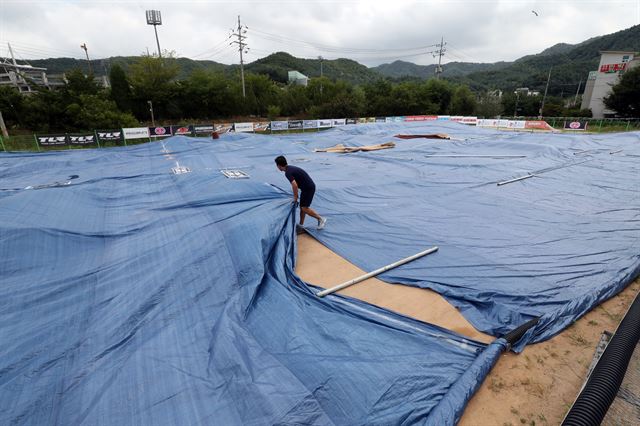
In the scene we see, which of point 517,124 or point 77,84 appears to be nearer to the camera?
point 77,84

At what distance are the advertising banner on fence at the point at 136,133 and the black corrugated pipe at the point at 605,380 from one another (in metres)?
24.5

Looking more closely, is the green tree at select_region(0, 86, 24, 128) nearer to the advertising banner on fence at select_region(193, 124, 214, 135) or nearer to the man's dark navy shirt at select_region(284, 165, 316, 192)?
the advertising banner on fence at select_region(193, 124, 214, 135)

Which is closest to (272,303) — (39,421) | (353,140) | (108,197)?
(39,421)

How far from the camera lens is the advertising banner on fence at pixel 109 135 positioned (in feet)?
65.1

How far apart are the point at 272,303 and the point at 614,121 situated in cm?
3755

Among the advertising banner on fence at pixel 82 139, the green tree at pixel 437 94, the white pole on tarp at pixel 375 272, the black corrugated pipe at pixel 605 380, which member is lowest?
the white pole on tarp at pixel 375 272

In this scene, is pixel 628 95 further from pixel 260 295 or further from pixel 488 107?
pixel 260 295

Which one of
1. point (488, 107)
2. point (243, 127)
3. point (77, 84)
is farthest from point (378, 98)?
point (77, 84)

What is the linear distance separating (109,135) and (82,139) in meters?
1.50

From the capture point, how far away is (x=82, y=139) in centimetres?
1914

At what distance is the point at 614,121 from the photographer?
27500 millimetres

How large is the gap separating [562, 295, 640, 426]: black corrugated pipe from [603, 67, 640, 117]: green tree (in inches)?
1718

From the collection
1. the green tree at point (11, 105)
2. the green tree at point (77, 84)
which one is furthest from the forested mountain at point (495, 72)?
the green tree at point (11, 105)

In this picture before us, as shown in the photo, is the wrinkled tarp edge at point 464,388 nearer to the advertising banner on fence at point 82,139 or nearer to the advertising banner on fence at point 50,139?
the advertising banner on fence at point 82,139
